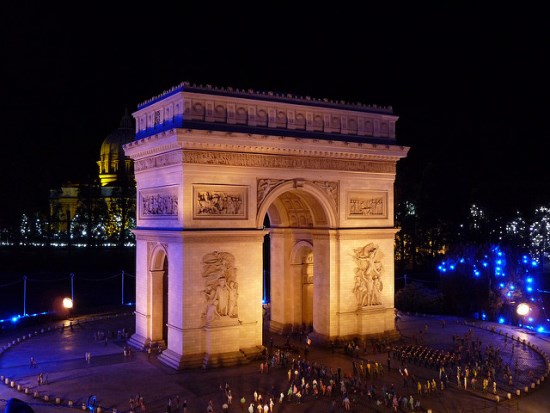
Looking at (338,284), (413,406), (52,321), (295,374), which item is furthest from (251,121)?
(52,321)

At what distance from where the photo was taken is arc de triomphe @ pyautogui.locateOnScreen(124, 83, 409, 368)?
23891mm

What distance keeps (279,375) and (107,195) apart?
48.9 metres

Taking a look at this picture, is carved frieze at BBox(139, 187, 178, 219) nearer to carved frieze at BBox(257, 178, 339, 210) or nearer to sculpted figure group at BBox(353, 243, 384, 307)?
carved frieze at BBox(257, 178, 339, 210)

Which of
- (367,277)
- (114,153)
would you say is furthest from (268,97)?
(114,153)

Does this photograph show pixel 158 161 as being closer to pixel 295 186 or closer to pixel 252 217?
pixel 252 217

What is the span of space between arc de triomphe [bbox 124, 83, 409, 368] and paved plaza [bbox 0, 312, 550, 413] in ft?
4.41

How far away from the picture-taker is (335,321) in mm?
27406

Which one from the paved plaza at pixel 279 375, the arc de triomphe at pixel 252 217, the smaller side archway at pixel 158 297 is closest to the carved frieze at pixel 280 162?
the arc de triomphe at pixel 252 217

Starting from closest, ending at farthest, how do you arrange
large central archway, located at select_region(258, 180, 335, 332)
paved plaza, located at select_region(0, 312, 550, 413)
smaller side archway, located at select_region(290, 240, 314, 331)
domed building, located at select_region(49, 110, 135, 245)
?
1. paved plaza, located at select_region(0, 312, 550, 413)
2. large central archway, located at select_region(258, 180, 335, 332)
3. smaller side archway, located at select_region(290, 240, 314, 331)
4. domed building, located at select_region(49, 110, 135, 245)

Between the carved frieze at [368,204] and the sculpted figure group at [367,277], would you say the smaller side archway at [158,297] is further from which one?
the carved frieze at [368,204]

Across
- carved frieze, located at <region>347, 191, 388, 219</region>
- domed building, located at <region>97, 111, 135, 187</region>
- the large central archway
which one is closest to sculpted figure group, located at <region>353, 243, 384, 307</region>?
carved frieze, located at <region>347, 191, 388, 219</region>

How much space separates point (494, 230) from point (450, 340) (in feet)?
87.4

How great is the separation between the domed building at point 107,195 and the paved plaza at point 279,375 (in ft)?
102

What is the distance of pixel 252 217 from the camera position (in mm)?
25266
